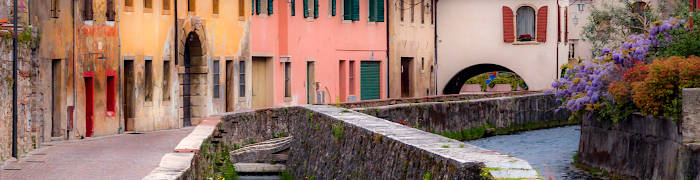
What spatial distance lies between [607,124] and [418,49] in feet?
71.5

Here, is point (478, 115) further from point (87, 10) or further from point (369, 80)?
point (87, 10)

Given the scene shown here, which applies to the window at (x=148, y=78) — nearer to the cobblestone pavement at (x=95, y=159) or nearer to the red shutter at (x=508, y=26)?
the cobblestone pavement at (x=95, y=159)

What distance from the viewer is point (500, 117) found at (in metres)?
42.0

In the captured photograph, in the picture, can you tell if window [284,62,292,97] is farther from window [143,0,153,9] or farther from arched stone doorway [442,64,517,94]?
arched stone doorway [442,64,517,94]

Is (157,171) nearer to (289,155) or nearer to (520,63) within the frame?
(289,155)

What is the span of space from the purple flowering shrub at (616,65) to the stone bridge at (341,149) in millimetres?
5290

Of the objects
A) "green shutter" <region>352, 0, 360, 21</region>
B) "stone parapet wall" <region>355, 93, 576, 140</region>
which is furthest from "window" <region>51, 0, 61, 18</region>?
"green shutter" <region>352, 0, 360, 21</region>

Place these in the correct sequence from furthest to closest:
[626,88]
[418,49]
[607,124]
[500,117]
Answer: [418,49], [500,117], [607,124], [626,88]

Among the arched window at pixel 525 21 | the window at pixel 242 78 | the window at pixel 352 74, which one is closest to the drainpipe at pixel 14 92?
the window at pixel 242 78

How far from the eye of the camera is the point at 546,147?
123ft

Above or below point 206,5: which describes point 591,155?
below

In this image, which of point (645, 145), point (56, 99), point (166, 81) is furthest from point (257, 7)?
point (645, 145)

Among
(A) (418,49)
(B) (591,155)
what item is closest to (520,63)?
(A) (418,49)

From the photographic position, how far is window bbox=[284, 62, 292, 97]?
39750mm
